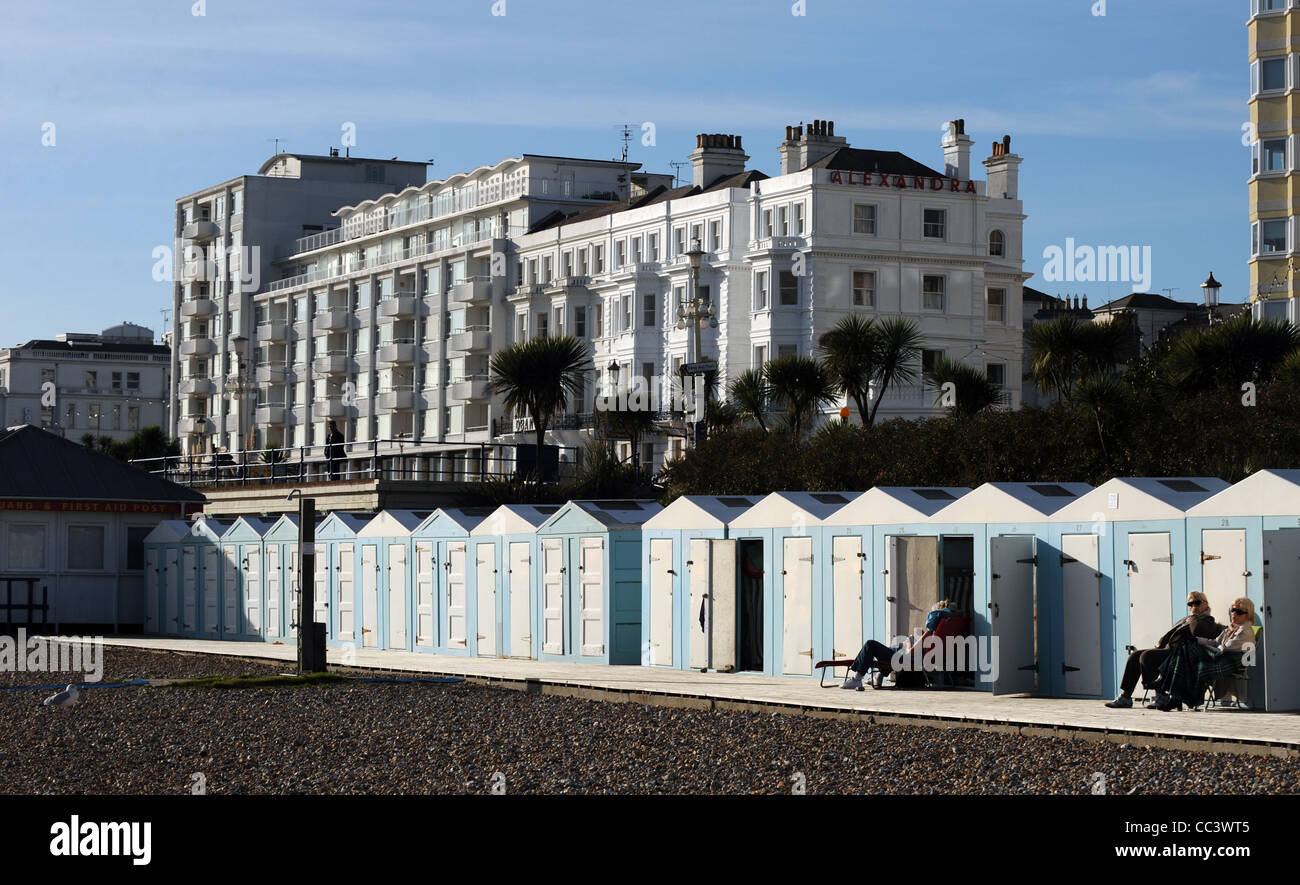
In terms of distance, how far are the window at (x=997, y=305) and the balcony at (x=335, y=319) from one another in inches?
1412

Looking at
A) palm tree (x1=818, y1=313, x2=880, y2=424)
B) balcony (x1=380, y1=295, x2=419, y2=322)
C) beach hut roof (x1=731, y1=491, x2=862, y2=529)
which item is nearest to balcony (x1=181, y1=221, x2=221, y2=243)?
balcony (x1=380, y1=295, x2=419, y2=322)

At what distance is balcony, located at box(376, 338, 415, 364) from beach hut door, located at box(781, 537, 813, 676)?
218ft

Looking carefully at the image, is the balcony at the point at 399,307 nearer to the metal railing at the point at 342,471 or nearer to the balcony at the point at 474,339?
the balcony at the point at 474,339

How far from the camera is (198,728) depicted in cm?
1872

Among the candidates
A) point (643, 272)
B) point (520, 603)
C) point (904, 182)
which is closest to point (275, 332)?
point (643, 272)

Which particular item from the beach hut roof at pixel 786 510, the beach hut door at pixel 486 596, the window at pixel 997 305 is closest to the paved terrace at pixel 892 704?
the beach hut door at pixel 486 596

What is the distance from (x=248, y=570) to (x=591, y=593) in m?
11.4

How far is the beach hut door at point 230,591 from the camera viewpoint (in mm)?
36844

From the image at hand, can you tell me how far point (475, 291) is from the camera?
273 feet

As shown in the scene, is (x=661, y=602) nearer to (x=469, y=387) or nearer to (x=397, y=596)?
(x=397, y=596)

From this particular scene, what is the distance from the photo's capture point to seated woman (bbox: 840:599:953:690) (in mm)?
21469

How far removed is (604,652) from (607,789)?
43.3 feet
